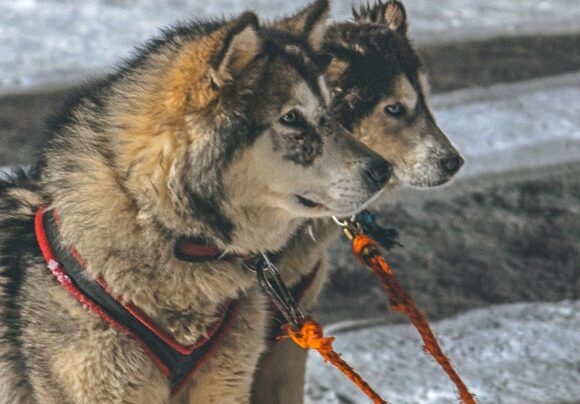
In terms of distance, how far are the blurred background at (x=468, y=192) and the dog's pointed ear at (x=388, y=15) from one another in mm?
1143

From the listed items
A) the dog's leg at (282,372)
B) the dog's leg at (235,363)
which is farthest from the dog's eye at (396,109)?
the dog's leg at (235,363)

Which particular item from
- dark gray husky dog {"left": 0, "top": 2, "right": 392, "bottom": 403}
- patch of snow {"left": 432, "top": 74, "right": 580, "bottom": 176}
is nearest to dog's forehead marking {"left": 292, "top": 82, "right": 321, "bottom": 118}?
dark gray husky dog {"left": 0, "top": 2, "right": 392, "bottom": 403}

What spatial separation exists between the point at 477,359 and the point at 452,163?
104 centimetres

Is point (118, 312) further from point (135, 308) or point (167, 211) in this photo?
point (167, 211)

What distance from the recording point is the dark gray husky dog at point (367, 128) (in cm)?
372

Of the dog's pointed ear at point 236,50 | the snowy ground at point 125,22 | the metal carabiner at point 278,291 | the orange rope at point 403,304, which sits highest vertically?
the dog's pointed ear at point 236,50

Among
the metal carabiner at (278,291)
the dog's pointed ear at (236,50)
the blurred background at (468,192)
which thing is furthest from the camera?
the blurred background at (468,192)

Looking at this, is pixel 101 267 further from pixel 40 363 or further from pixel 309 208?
pixel 309 208

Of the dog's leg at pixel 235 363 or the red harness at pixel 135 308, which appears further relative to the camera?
the dog's leg at pixel 235 363

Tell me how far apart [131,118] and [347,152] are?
599 millimetres

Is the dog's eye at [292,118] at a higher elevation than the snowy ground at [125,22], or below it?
higher

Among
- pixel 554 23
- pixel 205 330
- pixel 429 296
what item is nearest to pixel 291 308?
pixel 205 330

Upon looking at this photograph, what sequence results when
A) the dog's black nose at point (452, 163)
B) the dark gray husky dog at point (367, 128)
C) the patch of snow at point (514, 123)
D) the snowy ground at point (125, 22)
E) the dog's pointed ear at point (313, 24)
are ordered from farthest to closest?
the snowy ground at point (125, 22), the patch of snow at point (514, 123), the dog's black nose at point (452, 163), the dark gray husky dog at point (367, 128), the dog's pointed ear at point (313, 24)

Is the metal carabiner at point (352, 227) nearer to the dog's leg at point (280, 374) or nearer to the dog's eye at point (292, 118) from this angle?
the dog's leg at point (280, 374)
